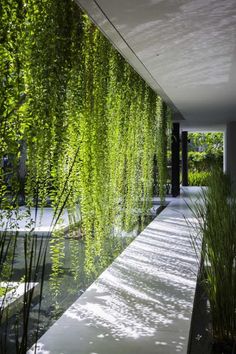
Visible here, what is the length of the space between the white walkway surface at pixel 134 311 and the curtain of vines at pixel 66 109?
0.35 meters

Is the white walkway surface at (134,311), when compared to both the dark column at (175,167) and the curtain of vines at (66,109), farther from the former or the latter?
the dark column at (175,167)

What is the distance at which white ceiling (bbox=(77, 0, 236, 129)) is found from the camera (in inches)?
113

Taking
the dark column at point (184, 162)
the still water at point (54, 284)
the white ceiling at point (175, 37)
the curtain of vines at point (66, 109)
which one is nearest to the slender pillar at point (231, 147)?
the dark column at point (184, 162)

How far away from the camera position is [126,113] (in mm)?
4789

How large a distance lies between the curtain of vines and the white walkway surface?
348mm

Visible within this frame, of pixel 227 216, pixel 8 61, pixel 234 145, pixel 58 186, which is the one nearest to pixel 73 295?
pixel 58 186

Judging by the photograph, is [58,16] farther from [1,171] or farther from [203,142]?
[203,142]

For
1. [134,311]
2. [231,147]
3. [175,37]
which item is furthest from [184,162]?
[134,311]

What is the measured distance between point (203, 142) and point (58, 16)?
1795cm

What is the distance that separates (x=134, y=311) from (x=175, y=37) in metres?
2.18

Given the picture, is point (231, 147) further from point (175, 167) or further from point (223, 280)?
point (223, 280)

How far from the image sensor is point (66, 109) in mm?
2752

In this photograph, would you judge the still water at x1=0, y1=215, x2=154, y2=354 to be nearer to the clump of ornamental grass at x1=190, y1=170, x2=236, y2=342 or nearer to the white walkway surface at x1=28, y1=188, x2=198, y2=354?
the white walkway surface at x1=28, y1=188, x2=198, y2=354

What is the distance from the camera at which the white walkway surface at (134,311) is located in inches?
93.6
